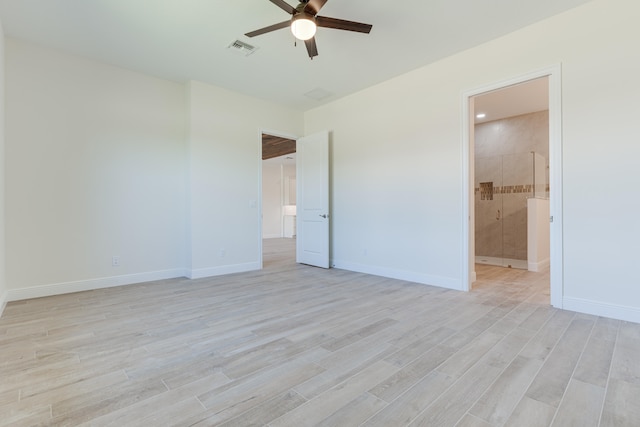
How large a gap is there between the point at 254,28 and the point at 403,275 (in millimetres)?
3599

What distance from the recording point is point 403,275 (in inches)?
171

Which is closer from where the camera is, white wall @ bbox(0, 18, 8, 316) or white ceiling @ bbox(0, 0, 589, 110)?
white ceiling @ bbox(0, 0, 589, 110)

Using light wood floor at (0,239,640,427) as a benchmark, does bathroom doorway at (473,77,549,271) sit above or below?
above

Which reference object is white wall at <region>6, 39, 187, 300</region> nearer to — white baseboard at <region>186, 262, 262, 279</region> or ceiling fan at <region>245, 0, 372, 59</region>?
white baseboard at <region>186, 262, 262, 279</region>

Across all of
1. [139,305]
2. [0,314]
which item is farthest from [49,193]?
[139,305]

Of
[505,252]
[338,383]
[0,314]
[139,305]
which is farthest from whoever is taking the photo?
[505,252]

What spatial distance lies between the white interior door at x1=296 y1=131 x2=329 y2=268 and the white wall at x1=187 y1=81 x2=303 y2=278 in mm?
840

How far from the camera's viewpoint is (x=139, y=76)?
14.0ft

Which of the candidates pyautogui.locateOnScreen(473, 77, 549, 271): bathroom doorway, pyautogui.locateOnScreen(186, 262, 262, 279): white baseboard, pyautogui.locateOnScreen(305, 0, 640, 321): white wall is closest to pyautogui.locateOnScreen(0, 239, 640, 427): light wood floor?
pyautogui.locateOnScreen(305, 0, 640, 321): white wall

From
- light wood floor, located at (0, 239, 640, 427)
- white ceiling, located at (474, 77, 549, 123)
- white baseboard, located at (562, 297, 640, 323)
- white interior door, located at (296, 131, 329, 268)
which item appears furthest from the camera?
white interior door, located at (296, 131, 329, 268)

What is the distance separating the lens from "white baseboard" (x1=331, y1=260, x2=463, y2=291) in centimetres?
384

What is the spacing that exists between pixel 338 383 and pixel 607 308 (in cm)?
272

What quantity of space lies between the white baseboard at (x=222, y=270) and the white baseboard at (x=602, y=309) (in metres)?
4.17

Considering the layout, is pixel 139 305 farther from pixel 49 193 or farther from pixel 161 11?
pixel 161 11
